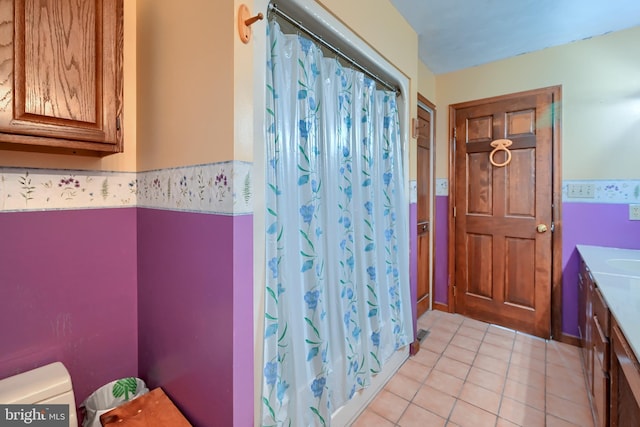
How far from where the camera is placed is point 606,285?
129 cm

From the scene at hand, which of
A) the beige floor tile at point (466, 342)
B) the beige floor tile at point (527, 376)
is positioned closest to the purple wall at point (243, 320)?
the beige floor tile at point (527, 376)

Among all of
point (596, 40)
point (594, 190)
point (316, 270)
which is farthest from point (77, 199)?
point (596, 40)

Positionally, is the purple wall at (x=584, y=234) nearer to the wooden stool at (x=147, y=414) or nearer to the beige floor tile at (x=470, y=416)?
the beige floor tile at (x=470, y=416)

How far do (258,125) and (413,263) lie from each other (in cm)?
163

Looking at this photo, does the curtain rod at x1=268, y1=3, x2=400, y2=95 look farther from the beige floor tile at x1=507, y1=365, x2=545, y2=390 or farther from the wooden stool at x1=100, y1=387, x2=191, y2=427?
the beige floor tile at x1=507, y1=365, x2=545, y2=390

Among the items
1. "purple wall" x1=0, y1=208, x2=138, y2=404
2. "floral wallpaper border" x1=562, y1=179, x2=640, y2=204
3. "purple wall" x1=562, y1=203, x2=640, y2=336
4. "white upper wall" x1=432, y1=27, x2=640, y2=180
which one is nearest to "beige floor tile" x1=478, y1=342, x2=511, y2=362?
"purple wall" x1=562, y1=203, x2=640, y2=336

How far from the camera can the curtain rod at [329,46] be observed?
1.15 metres

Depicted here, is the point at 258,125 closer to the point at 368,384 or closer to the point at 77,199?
the point at 77,199

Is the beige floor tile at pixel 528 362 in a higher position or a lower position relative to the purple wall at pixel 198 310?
lower

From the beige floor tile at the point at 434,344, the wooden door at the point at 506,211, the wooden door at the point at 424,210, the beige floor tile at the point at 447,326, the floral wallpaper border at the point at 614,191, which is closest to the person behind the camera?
the floral wallpaper border at the point at 614,191

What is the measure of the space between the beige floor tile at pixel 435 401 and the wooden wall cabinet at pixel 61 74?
2.03 m

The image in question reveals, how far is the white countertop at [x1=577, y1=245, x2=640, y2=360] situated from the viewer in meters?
0.92

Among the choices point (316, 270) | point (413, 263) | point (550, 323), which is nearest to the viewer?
point (316, 270)

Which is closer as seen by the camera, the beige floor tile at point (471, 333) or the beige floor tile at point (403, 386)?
the beige floor tile at point (403, 386)
